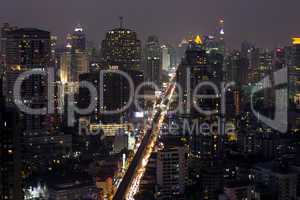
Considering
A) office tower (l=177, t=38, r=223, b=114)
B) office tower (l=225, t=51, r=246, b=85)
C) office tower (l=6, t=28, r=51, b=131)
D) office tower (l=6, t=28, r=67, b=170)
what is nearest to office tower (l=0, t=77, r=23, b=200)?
office tower (l=6, t=28, r=67, b=170)

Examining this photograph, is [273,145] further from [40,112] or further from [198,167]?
[40,112]

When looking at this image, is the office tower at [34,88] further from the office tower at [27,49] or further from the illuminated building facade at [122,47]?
the illuminated building facade at [122,47]

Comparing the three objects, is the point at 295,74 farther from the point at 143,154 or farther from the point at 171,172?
the point at 171,172

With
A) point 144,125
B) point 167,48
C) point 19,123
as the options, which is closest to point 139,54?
point 167,48

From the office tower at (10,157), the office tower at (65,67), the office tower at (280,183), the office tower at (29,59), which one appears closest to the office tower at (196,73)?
the office tower at (29,59)

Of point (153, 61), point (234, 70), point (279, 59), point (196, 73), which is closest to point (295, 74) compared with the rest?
point (279, 59)

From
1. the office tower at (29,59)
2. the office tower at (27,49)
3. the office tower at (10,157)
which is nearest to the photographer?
the office tower at (10,157)

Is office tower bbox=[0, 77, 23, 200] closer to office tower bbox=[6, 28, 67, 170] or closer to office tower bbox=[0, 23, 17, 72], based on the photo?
office tower bbox=[6, 28, 67, 170]
